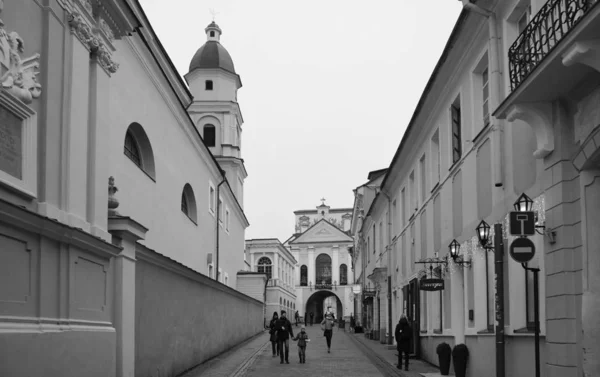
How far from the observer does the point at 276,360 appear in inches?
934

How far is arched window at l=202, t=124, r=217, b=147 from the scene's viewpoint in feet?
171

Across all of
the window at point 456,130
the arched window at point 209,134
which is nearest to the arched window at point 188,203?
the window at point 456,130

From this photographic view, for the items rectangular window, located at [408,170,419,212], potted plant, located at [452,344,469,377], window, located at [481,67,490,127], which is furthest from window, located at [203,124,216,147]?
potted plant, located at [452,344,469,377]

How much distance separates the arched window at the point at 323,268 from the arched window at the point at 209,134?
46202mm

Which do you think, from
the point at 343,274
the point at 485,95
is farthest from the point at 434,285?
the point at 343,274

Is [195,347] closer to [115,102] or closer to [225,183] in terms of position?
[115,102]

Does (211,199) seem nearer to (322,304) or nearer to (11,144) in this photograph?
(11,144)

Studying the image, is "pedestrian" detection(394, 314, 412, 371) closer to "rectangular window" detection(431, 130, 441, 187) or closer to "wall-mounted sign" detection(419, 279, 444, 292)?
"wall-mounted sign" detection(419, 279, 444, 292)

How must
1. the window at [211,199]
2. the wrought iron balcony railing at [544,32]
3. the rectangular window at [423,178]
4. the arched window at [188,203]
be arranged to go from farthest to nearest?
the window at [211,199], the arched window at [188,203], the rectangular window at [423,178], the wrought iron balcony railing at [544,32]

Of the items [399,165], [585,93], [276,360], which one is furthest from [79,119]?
[399,165]

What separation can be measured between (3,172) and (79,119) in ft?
7.73

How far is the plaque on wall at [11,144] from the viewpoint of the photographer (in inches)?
333

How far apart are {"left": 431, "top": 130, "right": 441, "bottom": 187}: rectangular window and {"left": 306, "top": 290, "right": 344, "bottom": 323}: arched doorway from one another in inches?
2957

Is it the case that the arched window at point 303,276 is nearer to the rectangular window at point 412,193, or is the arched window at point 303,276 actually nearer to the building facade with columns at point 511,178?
the rectangular window at point 412,193
